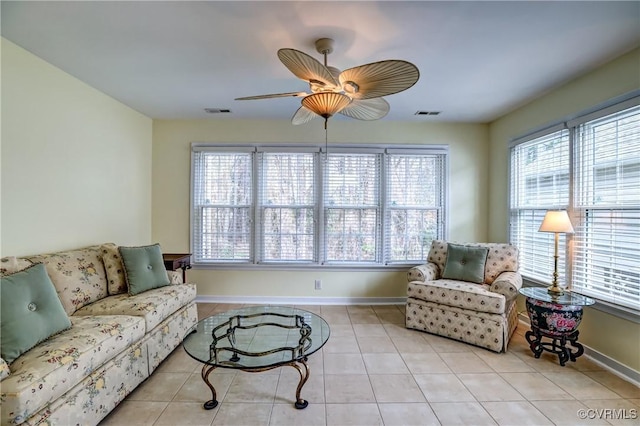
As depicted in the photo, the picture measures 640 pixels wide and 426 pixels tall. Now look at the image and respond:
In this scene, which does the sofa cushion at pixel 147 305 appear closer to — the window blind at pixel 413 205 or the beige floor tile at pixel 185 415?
the beige floor tile at pixel 185 415

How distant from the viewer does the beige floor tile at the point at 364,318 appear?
350 centimetres

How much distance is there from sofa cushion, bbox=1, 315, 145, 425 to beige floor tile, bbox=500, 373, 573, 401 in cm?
290

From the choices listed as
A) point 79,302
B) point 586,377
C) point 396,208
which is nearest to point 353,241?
point 396,208

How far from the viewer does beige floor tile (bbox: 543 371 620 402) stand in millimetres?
2105

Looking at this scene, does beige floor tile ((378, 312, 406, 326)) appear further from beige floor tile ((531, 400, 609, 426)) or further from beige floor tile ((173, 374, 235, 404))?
beige floor tile ((173, 374, 235, 404))

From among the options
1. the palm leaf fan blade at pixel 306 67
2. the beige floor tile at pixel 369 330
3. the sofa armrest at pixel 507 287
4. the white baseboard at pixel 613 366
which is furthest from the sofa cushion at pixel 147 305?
the white baseboard at pixel 613 366

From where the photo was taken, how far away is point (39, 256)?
2.34 metres

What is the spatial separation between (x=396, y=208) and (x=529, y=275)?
1.75 metres

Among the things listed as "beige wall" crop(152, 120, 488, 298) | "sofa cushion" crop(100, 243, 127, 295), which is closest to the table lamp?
"beige wall" crop(152, 120, 488, 298)

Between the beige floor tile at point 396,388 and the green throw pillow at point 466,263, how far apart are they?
149 cm

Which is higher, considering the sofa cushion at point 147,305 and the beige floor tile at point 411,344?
the sofa cushion at point 147,305

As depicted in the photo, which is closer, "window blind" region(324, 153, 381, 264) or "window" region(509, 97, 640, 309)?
"window" region(509, 97, 640, 309)

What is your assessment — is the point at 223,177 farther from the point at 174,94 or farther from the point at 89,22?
the point at 89,22

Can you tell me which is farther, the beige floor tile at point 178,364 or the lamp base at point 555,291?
the lamp base at point 555,291
